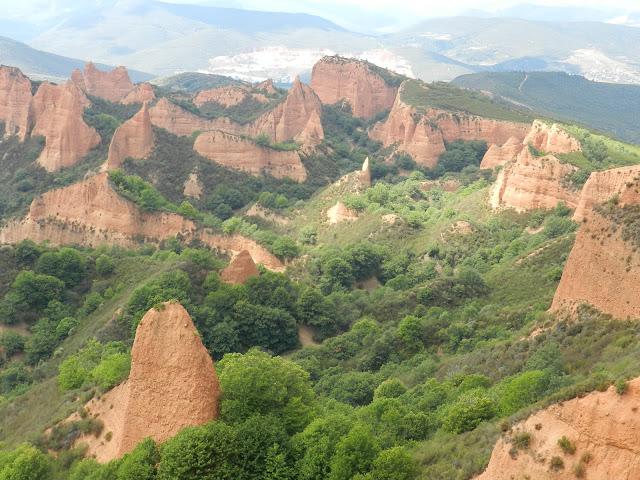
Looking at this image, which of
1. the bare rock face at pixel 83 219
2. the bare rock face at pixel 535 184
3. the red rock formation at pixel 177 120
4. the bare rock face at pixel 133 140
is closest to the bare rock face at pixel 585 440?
the bare rock face at pixel 535 184

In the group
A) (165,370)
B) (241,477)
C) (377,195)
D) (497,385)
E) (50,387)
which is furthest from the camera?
(377,195)

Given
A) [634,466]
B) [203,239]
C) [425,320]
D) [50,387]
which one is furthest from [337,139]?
[634,466]

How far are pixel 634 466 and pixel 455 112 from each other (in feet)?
306

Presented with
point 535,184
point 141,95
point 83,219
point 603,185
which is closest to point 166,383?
point 603,185

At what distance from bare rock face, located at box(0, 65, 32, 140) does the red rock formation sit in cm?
1721

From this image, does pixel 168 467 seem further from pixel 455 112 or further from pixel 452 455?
pixel 455 112

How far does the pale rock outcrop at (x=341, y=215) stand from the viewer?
72562 mm

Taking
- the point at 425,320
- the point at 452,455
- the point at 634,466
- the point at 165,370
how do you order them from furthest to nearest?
the point at 425,320
the point at 165,370
the point at 452,455
the point at 634,466

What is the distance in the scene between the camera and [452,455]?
21984 mm

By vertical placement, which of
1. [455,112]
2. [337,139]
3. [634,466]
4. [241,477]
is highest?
[634,466]

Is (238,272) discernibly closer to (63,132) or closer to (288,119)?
(63,132)

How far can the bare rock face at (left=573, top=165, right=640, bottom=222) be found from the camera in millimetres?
37600

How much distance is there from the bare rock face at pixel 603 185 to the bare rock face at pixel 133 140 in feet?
155

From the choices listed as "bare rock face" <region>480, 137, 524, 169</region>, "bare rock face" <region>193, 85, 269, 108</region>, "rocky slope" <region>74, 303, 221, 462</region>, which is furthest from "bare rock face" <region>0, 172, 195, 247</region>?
"bare rock face" <region>193, 85, 269, 108</region>
